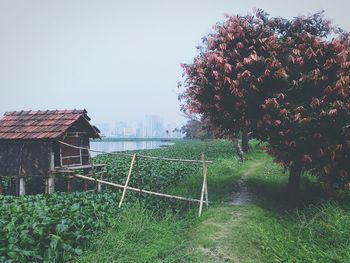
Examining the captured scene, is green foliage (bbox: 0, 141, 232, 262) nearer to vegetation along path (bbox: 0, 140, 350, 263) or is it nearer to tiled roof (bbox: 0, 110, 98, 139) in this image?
vegetation along path (bbox: 0, 140, 350, 263)

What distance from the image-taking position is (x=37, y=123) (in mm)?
17375

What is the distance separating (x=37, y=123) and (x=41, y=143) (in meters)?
1.72

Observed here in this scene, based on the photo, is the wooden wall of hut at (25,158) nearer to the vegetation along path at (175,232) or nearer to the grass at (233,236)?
the vegetation along path at (175,232)

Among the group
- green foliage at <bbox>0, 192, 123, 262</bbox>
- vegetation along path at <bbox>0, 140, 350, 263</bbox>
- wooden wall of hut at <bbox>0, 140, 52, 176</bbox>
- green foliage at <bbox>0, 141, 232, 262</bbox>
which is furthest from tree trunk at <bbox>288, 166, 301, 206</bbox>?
wooden wall of hut at <bbox>0, 140, 52, 176</bbox>

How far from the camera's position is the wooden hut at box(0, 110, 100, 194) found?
52.7 feet

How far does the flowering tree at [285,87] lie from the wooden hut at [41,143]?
7475mm

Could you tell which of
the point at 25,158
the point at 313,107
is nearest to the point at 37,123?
the point at 25,158

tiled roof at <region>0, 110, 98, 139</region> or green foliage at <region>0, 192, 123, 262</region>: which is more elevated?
tiled roof at <region>0, 110, 98, 139</region>

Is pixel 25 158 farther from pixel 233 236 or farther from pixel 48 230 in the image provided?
pixel 233 236

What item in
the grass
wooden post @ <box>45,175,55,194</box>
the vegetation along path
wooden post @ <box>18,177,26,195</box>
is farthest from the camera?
wooden post @ <box>18,177,26,195</box>

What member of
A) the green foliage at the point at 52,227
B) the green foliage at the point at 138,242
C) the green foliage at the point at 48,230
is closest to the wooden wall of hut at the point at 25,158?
the green foliage at the point at 52,227

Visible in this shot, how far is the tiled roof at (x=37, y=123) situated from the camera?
16328mm

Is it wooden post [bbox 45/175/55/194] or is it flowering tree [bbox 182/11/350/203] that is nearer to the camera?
flowering tree [bbox 182/11/350/203]

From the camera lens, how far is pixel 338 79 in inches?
441
